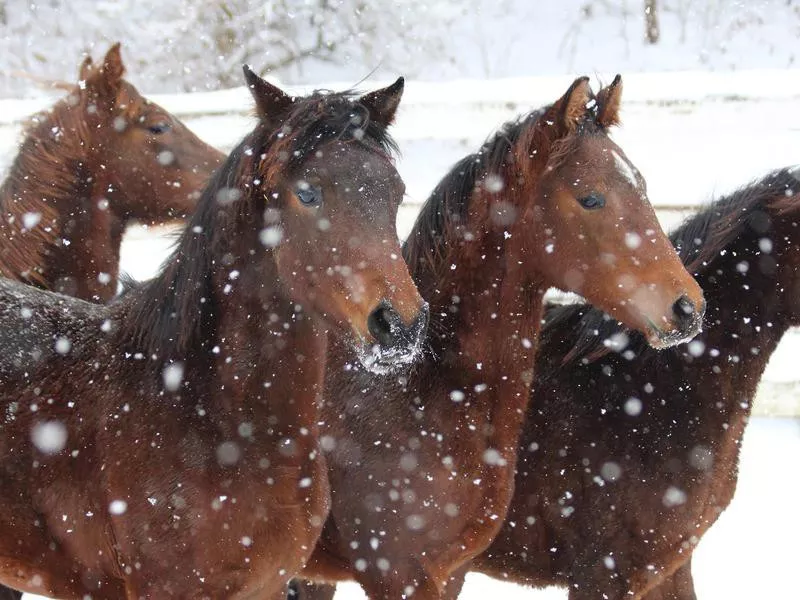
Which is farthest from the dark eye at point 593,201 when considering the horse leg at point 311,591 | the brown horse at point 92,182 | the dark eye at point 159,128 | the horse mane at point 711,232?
the dark eye at point 159,128

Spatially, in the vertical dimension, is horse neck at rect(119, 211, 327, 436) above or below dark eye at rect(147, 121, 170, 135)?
below

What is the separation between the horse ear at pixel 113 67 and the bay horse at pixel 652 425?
2.56 m

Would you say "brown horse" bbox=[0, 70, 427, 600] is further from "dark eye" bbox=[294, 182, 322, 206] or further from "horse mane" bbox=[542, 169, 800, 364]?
"horse mane" bbox=[542, 169, 800, 364]

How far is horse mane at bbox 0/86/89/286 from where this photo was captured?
4625 mm

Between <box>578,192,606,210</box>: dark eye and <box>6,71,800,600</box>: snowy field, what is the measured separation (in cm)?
346

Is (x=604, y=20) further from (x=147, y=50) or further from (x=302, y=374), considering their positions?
(x=302, y=374)

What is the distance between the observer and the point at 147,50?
1231 centimetres

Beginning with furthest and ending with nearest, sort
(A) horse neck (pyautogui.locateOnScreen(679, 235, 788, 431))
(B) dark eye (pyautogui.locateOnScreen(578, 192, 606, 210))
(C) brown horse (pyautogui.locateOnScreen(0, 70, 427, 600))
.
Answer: (A) horse neck (pyautogui.locateOnScreen(679, 235, 788, 431)) → (B) dark eye (pyautogui.locateOnScreen(578, 192, 606, 210)) → (C) brown horse (pyautogui.locateOnScreen(0, 70, 427, 600))

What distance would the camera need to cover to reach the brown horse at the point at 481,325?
3.54m

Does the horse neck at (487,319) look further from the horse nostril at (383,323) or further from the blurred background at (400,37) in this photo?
the blurred background at (400,37)

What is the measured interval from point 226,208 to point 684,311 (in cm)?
165

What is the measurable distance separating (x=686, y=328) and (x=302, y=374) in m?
1.39

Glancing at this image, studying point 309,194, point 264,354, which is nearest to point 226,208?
point 309,194

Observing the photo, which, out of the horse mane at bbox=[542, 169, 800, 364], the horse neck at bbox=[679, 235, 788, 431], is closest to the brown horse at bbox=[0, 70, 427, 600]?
the horse mane at bbox=[542, 169, 800, 364]
